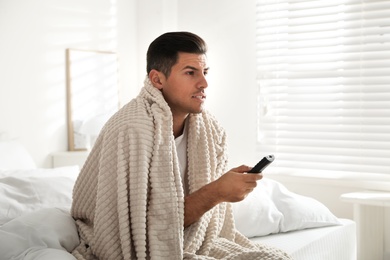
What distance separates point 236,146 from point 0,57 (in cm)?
169

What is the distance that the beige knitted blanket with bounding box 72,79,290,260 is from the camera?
1.76 metres

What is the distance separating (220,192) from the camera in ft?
6.05

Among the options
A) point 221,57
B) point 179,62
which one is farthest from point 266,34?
point 179,62

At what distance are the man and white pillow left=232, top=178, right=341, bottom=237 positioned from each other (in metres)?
0.31

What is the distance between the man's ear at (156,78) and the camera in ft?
6.74

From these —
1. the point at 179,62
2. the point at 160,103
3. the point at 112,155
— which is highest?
the point at 179,62

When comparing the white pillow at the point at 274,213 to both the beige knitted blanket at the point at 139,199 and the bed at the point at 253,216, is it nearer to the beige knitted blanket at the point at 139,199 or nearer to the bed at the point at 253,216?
the bed at the point at 253,216

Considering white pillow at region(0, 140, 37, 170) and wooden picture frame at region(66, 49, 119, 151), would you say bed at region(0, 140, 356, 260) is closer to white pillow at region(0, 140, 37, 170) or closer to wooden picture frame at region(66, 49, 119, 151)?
white pillow at region(0, 140, 37, 170)

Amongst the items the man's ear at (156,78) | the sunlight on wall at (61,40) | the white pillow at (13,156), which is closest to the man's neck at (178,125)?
the man's ear at (156,78)

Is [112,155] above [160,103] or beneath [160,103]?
beneath

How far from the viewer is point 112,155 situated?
182cm

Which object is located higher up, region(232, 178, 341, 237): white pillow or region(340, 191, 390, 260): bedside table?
region(232, 178, 341, 237): white pillow

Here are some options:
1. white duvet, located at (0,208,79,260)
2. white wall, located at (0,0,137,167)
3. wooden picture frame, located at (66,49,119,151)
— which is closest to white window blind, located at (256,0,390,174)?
wooden picture frame, located at (66,49,119,151)

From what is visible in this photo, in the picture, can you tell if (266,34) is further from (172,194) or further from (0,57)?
(172,194)
